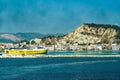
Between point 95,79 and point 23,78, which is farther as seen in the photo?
point 23,78

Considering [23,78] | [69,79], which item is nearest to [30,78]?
[23,78]

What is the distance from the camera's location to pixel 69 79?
9800 cm

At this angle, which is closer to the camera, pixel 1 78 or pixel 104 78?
pixel 104 78

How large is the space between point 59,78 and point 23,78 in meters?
7.25

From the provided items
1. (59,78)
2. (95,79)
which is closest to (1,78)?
(59,78)

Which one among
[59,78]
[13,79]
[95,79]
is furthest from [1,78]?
[95,79]

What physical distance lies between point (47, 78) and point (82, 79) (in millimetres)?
8586

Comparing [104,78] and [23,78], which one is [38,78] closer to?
[23,78]

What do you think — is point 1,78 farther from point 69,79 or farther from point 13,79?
point 69,79

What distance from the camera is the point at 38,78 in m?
103

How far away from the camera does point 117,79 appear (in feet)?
313

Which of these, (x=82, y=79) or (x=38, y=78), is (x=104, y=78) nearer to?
(x=82, y=79)

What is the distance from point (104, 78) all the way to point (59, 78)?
8.90 meters

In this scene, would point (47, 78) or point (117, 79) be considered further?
point (47, 78)
